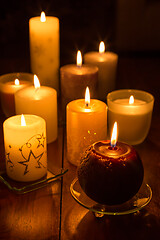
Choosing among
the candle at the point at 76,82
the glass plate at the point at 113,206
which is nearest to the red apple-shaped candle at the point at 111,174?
the glass plate at the point at 113,206

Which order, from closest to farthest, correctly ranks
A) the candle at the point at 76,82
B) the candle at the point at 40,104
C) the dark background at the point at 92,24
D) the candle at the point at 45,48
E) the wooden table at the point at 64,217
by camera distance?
the wooden table at the point at 64,217 → the candle at the point at 40,104 → the candle at the point at 76,82 → the candle at the point at 45,48 → the dark background at the point at 92,24

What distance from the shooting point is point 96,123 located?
2.90 ft

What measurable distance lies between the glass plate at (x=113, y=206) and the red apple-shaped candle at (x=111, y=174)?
0.7 inches

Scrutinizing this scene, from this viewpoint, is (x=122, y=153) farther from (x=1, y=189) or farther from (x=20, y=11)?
(x=20, y=11)

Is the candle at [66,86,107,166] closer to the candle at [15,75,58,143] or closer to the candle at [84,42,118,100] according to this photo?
the candle at [15,75,58,143]

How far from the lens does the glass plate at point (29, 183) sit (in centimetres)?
79

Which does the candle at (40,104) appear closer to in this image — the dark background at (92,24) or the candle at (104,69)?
the candle at (104,69)

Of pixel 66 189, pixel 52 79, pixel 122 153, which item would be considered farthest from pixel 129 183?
pixel 52 79

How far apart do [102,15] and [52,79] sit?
111 inches

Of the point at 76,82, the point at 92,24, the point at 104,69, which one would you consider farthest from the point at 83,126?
the point at 92,24

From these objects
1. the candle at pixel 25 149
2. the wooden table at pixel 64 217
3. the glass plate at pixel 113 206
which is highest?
the candle at pixel 25 149

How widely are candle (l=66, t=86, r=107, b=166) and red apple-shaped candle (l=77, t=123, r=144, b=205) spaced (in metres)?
0.18

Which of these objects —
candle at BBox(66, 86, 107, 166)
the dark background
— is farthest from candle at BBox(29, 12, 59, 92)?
the dark background

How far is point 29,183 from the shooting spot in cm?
83
